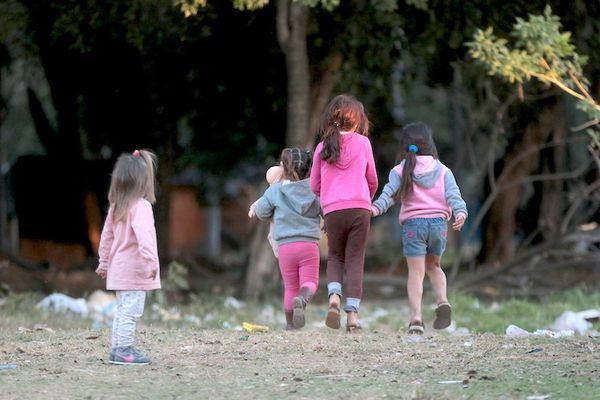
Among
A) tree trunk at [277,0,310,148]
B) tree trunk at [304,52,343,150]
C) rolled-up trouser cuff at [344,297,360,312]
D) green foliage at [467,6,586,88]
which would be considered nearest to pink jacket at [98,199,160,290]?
rolled-up trouser cuff at [344,297,360,312]

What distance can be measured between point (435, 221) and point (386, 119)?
37.1 ft

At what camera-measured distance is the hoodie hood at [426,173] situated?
899cm

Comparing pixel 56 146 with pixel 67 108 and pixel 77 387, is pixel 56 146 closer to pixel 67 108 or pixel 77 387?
pixel 67 108

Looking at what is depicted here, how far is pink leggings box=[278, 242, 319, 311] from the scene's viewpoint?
9.10 meters

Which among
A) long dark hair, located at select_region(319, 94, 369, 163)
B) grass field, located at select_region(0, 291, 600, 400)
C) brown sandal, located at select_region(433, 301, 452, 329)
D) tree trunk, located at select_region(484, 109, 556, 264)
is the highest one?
tree trunk, located at select_region(484, 109, 556, 264)

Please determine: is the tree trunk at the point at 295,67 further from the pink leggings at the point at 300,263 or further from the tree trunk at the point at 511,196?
the pink leggings at the point at 300,263

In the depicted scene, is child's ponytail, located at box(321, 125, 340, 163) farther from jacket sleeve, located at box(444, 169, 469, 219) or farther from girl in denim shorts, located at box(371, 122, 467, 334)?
jacket sleeve, located at box(444, 169, 469, 219)

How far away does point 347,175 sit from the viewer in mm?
8820

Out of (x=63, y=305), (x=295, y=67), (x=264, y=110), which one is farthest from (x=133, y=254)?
(x=264, y=110)

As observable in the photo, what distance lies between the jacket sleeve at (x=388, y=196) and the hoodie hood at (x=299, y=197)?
52 centimetres

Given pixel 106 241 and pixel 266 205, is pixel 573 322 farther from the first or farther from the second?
pixel 106 241

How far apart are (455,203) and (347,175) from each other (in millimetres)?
874

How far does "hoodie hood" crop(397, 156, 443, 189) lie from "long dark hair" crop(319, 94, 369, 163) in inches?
20.0

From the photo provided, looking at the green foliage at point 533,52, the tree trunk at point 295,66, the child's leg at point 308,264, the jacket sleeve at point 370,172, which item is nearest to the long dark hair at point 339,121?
the jacket sleeve at point 370,172
